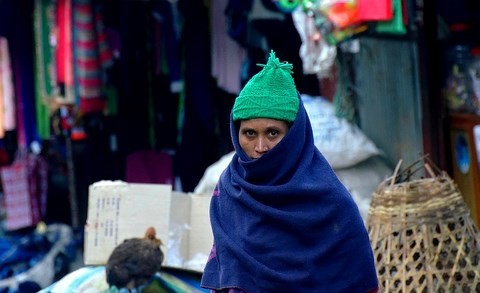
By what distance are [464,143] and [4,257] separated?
3520 mm

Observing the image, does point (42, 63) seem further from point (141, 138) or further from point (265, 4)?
point (265, 4)

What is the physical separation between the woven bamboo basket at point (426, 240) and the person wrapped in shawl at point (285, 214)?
3.79 feet

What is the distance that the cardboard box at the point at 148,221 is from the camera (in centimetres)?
470

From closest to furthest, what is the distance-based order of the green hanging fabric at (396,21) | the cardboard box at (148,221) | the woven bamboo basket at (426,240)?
1. the woven bamboo basket at (426,240)
2. the cardboard box at (148,221)
3. the green hanging fabric at (396,21)

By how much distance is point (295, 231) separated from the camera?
303cm

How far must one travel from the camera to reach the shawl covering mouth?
9.87ft

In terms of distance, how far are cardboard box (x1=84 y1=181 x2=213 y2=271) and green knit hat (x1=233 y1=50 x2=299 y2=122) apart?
1.66 m

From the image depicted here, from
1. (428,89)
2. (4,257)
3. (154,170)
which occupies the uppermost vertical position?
(428,89)

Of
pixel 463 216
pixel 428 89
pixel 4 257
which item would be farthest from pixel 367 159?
pixel 4 257

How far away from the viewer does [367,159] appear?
6.27 meters

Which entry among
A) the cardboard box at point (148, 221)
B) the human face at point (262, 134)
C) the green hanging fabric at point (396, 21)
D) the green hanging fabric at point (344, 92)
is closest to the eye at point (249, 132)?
the human face at point (262, 134)

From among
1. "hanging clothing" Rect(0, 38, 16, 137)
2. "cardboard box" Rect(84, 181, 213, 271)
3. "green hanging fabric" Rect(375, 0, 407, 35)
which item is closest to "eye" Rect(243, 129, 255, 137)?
"cardboard box" Rect(84, 181, 213, 271)

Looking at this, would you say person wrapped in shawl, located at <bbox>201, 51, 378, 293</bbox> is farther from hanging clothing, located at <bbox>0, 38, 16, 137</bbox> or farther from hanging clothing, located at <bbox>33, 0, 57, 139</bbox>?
hanging clothing, located at <bbox>0, 38, 16, 137</bbox>

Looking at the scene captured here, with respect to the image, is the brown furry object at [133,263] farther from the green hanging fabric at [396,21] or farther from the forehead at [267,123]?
the green hanging fabric at [396,21]
